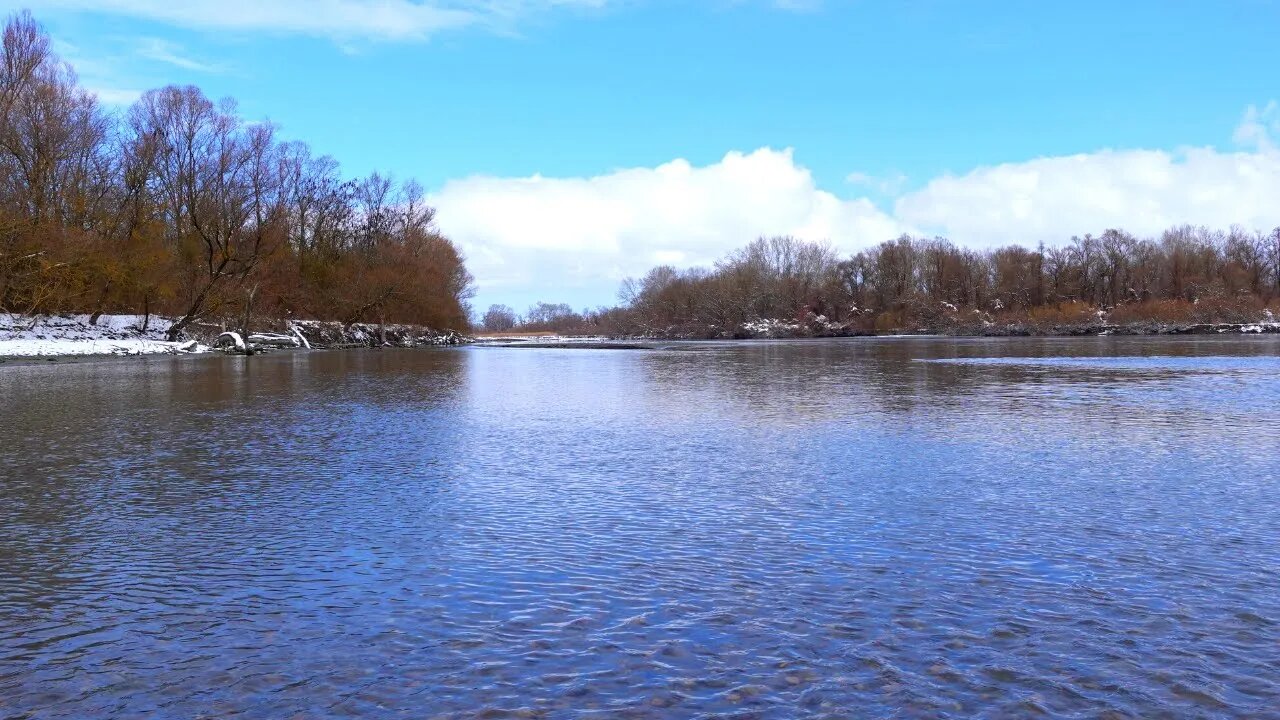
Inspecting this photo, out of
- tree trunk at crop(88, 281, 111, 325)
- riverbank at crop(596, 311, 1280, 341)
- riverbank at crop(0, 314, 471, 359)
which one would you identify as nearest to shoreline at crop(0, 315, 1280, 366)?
riverbank at crop(0, 314, 471, 359)

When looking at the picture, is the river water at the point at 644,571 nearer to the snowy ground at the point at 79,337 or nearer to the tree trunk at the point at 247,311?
the snowy ground at the point at 79,337

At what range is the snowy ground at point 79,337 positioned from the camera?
45.9 metres

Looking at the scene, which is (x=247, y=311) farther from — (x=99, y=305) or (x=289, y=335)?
(x=99, y=305)

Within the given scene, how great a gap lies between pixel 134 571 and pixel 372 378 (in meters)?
24.9

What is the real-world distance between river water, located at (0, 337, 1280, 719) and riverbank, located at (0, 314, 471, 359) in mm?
36893

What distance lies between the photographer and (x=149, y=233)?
5766cm

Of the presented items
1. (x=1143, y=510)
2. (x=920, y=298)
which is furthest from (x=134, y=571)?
(x=920, y=298)

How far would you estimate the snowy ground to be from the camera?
4588 cm

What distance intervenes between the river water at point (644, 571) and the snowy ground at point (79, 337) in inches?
1408

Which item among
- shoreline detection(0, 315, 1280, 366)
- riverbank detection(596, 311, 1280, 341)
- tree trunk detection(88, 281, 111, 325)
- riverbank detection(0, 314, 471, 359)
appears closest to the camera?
shoreline detection(0, 315, 1280, 366)

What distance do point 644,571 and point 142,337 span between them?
58.7m

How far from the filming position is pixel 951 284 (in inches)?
5064

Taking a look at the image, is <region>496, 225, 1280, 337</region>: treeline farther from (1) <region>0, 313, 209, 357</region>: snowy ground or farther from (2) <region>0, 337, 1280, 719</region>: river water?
(2) <region>0, 337, 1280, 719</region>: river water

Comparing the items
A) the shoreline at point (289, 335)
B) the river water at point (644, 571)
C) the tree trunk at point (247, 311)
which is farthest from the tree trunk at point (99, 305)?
the river water at point (644, 571)
